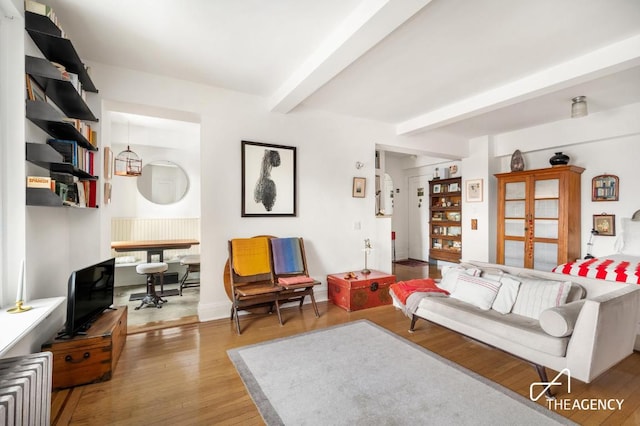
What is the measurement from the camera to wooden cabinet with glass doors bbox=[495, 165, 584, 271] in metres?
4.54

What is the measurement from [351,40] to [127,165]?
3.95m

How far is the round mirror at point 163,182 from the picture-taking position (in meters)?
5.43

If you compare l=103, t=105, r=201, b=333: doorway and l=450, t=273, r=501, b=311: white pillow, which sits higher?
l=103, t=105, r=201, b=333: doorway

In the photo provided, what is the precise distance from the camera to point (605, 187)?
4418mm

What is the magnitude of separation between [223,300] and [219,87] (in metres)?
2.50

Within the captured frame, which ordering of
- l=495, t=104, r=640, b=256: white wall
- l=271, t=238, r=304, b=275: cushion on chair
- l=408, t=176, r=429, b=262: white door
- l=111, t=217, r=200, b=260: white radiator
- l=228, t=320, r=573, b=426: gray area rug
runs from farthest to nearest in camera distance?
l=408, t=176, r=429, b=262: white door, l=111, t=217, r=200, b=260: white radiator, l=495, t=104, r=640, b=256: white wall, l=271, t=238, r=304, b=275: cushion on chair, l=228, t=320, r=573, b=426: gray area rug

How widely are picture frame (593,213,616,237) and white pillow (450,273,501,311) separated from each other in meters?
3.12

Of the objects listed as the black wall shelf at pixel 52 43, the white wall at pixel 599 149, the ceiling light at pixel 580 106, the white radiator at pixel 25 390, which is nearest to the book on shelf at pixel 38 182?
the black wall shelf at pixel 52 43

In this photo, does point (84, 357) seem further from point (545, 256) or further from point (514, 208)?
point (514, 208)

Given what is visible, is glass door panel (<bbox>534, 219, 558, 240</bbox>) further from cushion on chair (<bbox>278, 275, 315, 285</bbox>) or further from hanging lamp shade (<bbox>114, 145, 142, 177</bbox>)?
hanging lamp shade (<bbox>114, 145, 142, 177</bbox>)

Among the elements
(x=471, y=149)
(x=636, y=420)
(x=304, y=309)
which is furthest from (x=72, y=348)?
(x=471, y=149)

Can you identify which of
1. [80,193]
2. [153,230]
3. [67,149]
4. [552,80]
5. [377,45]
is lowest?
[153,230]

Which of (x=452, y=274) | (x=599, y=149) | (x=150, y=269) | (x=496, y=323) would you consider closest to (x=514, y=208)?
(x=599, y=149)

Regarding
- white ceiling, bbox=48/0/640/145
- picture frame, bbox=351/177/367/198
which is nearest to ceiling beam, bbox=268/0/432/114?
white ceiling, bbox=48/0/640/145
